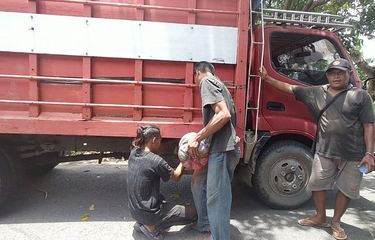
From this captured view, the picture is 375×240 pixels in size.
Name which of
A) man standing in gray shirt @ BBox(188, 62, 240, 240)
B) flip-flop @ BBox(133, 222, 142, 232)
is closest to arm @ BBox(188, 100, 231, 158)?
man standing in gray shirt @ BBox(188, 62, 240, 240)

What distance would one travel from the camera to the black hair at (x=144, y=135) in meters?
3.06

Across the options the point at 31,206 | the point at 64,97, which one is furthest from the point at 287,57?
the point at 31,206

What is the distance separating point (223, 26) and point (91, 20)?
1.28 m

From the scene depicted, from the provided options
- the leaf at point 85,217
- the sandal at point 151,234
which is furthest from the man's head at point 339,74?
the leaf at point 85,217

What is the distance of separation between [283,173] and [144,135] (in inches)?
66.8

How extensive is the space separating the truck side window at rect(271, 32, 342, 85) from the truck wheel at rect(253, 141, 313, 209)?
0.79 meters

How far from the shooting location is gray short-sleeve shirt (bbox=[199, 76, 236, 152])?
2.72m

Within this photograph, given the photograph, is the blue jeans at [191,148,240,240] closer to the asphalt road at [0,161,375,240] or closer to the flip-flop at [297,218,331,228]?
the asphalt road at [0,161,375,240]

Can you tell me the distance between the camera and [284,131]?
3.70 metres

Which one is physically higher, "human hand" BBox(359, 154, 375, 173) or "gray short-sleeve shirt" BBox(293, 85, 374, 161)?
"gray short-sleeve shirt" BBox(293, 85, 374, 161)

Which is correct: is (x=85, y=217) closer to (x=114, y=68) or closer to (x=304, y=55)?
(x=114, y=68)

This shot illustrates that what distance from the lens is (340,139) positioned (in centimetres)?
320

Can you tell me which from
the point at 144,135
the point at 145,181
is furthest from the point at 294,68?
the point at 145,181

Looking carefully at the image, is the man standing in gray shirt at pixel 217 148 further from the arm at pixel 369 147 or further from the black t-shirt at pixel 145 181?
the arm at pixel 369 147
